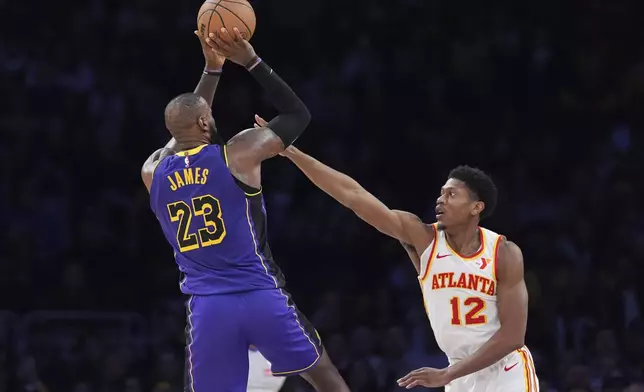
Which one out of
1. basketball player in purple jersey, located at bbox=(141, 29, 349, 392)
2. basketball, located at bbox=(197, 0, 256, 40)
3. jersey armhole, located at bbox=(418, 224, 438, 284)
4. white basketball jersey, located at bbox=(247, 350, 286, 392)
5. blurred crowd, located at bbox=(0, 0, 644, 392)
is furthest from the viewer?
blurred crowd, located at bbox=(0, 0, 644, 392)

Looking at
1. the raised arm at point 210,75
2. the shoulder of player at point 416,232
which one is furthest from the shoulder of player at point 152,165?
the shoulder of player at point 416,232

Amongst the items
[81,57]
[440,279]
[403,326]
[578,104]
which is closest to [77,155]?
[81,57]

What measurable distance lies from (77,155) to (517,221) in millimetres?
4771

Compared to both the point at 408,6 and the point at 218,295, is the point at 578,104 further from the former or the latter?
the point at 218,295

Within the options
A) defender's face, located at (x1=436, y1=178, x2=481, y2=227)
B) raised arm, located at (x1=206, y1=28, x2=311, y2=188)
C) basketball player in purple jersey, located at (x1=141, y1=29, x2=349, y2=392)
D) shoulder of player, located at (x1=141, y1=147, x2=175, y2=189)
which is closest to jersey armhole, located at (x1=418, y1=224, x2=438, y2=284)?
defender's face, located at (x1=436, y1=178, x2=481, y2=227)

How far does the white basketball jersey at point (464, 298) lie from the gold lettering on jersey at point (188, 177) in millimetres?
1383

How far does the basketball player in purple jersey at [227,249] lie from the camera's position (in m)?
5.16

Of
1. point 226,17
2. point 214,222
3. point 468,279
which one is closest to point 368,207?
point 468,279

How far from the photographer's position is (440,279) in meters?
5.72

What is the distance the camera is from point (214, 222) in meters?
5.18

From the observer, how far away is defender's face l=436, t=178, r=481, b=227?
19.1 ft

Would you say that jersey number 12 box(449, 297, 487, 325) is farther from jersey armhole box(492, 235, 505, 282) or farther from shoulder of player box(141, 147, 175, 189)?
shoulder of player box(141, 147, 175, 189)

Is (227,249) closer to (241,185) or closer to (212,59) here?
(241,185)

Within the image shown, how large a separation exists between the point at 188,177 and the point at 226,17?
0.94 meters
